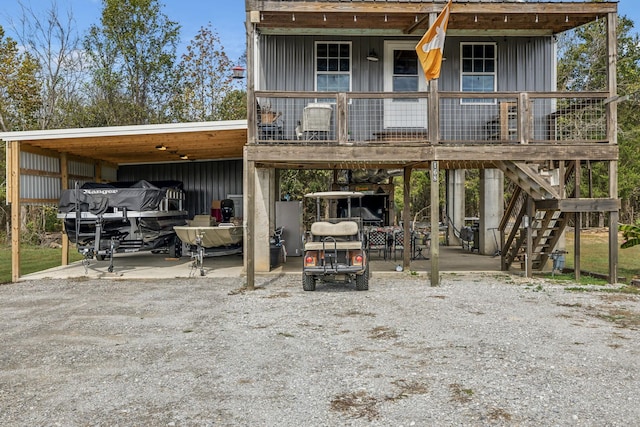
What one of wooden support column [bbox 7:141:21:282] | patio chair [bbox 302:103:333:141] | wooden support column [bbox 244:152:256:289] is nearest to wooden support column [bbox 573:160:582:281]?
patio chair [bbox 302:103:333:141]

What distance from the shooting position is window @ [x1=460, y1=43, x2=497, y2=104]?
12312 mm

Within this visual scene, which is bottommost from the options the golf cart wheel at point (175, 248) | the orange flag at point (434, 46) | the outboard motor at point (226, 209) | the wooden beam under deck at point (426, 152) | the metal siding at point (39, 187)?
the golf cart wheel at point (175, 248)

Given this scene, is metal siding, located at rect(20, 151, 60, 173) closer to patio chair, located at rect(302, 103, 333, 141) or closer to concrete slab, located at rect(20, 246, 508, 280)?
concrete slab, located at rect(20, 246, 508, 280)

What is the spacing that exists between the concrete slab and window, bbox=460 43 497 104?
169 inches

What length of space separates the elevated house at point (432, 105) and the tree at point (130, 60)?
578 inches

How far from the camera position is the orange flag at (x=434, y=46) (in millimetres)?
8766

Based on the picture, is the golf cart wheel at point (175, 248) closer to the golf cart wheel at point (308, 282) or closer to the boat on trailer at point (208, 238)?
the boat on trailer at point (208, 238)

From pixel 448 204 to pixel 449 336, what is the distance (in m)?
13.9

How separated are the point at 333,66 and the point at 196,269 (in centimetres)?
571

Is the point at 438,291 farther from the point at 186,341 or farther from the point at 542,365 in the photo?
the point at 186,341

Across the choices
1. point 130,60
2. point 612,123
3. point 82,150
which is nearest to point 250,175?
point 82,150

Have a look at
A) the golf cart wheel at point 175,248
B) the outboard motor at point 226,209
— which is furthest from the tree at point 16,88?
the golf cart wheel at point 175,248

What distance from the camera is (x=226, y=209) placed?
618 inches

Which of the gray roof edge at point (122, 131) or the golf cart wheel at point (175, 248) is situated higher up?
the gray roof edge at point (122, 131)
